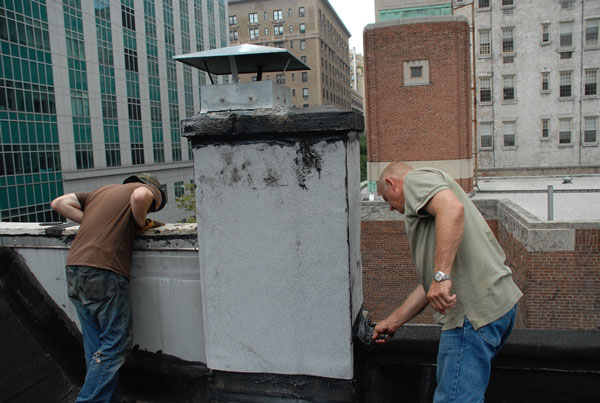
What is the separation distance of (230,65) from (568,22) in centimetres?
4012

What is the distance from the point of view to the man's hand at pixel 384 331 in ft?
8.52

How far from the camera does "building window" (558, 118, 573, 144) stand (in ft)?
125

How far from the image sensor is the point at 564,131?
38.2 meters

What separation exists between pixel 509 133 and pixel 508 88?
11.5 feet

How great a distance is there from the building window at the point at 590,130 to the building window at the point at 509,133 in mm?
5074

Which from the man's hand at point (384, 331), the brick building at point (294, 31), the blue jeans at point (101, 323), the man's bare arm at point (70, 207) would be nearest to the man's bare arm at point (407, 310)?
the man's hand at point (384, 331)

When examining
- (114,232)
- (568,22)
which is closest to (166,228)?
(114,232)

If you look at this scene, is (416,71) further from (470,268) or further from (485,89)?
(470,268)

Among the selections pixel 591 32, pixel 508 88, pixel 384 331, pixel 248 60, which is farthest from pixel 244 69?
pixel 591 32

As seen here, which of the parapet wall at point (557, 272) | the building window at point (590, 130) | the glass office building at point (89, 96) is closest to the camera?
the parapet wall at point (557, 272)

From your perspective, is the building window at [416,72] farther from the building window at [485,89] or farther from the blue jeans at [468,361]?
the blue jeans at [468,361]

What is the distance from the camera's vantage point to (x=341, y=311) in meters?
2.39

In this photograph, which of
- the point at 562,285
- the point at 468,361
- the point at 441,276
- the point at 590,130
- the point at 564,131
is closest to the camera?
the point at 441,276

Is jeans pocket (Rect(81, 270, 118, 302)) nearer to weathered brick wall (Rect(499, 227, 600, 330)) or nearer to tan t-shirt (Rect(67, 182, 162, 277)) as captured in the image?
tan t-shirt (Rect(67, 182, 162, 277))
